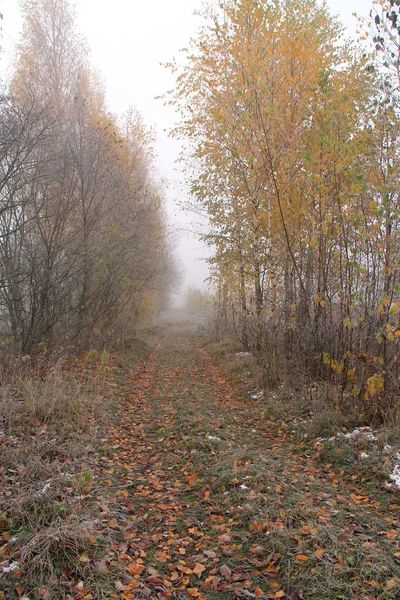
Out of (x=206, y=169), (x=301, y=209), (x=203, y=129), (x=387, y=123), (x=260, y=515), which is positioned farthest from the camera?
(x=206, y=169)

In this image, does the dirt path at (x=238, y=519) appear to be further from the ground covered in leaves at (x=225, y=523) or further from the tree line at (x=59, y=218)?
the tree line at (x=59, y=218)

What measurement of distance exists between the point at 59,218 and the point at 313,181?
4.92 metres

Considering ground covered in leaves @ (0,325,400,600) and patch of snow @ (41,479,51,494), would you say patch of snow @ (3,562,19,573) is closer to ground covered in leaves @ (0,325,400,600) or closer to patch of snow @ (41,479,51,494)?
ground covered in leaves @ (0,325,400,600)

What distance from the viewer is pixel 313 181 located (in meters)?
5.67

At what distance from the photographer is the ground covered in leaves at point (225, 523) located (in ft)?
8.86

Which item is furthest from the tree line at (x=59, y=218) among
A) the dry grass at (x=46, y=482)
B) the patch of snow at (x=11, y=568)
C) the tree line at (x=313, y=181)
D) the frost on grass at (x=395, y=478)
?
the frost on grass at (x=395, y=478)

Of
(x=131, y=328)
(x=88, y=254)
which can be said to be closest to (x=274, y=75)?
(x=88, y=254)

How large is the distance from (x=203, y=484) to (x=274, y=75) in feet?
22.1

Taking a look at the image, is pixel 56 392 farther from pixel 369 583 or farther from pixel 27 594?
pixel 369 583

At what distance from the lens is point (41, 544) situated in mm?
2830

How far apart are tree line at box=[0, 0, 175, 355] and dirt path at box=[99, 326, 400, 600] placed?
3062 millimetres

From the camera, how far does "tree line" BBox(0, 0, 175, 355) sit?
650 centimetres

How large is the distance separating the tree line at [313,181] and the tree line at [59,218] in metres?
2.82

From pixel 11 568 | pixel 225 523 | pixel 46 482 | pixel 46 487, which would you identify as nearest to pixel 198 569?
pixel 225 523
